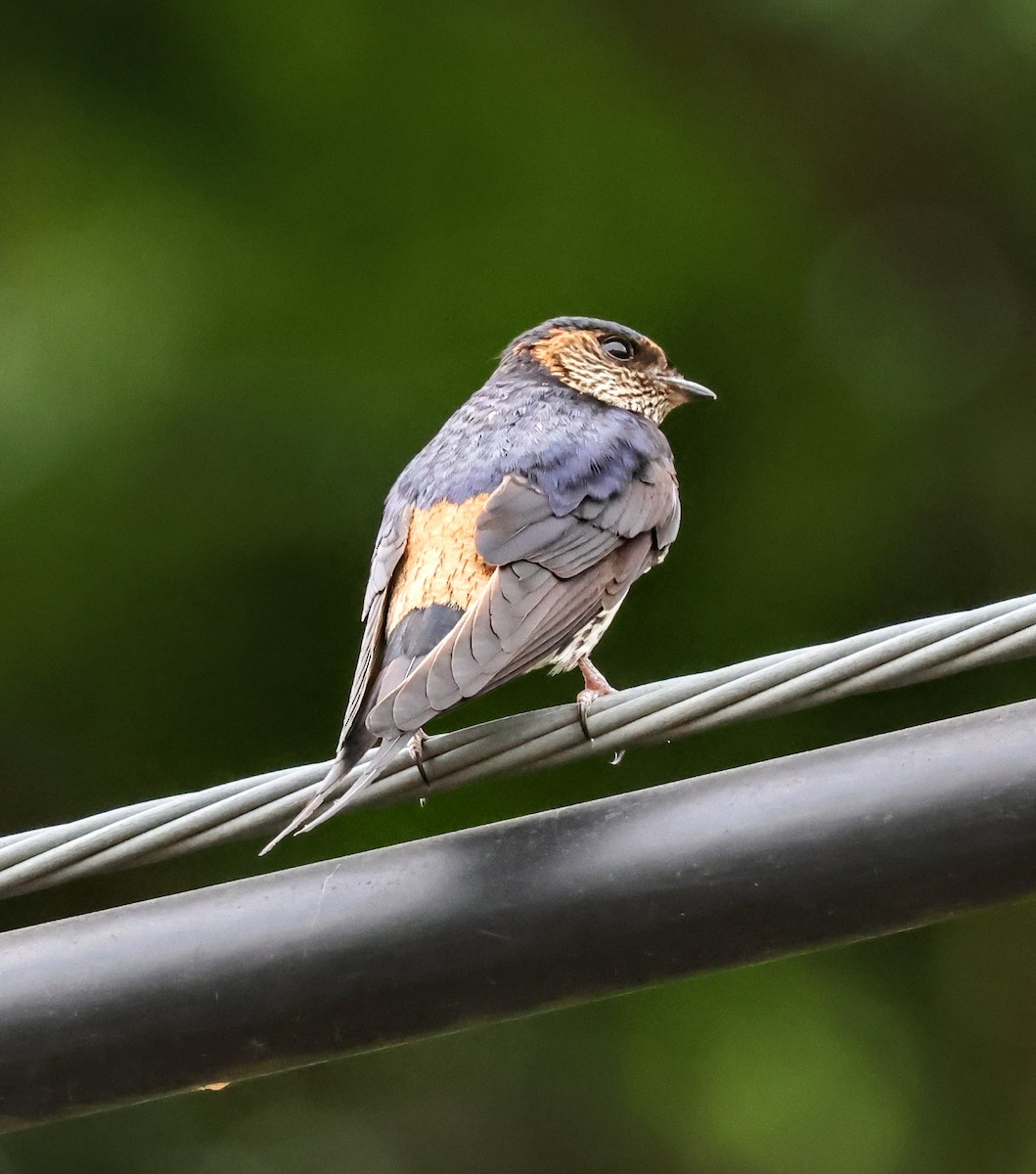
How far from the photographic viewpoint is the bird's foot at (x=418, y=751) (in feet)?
6.92

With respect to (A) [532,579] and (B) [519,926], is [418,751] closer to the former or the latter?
(B) [519,926]

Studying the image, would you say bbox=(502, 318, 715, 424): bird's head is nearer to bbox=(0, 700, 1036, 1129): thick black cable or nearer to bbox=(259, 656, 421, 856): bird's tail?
bbox=(259, 656, 421, 856): bird's tail

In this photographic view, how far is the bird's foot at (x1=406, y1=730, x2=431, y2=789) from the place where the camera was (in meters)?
2.11

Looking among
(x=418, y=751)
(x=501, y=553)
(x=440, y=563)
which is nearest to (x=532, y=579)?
(x=501, y=553)

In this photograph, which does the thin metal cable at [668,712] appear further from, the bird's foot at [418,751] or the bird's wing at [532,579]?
the bird's wing at [532,579]

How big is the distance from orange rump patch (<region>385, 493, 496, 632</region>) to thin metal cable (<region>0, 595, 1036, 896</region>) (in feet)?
2.51

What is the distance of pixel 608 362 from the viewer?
4156 mm

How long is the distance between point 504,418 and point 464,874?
63.6 inches

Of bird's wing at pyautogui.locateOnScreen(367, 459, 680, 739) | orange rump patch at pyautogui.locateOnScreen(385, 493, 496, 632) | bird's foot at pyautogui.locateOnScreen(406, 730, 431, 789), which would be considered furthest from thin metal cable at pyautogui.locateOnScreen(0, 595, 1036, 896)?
orange rump patch at pyautogui.locateOnScreen(385, 493, 496, 632)

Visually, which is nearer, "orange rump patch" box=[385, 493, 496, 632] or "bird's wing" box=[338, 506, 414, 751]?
"bird's wing" box=[338, 506, 414, 751]

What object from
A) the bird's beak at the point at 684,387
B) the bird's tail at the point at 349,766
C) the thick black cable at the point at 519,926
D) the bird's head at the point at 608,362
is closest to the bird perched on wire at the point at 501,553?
the bird's tail at the point at 349,766

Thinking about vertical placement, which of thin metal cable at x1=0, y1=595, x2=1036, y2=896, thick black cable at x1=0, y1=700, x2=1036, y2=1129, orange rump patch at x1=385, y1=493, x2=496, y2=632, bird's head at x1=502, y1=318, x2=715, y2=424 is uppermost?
bird's head at x1=502, y1=318, x2=715, y2=424

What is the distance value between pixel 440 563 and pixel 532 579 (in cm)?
22

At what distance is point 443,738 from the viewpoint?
2.28m
